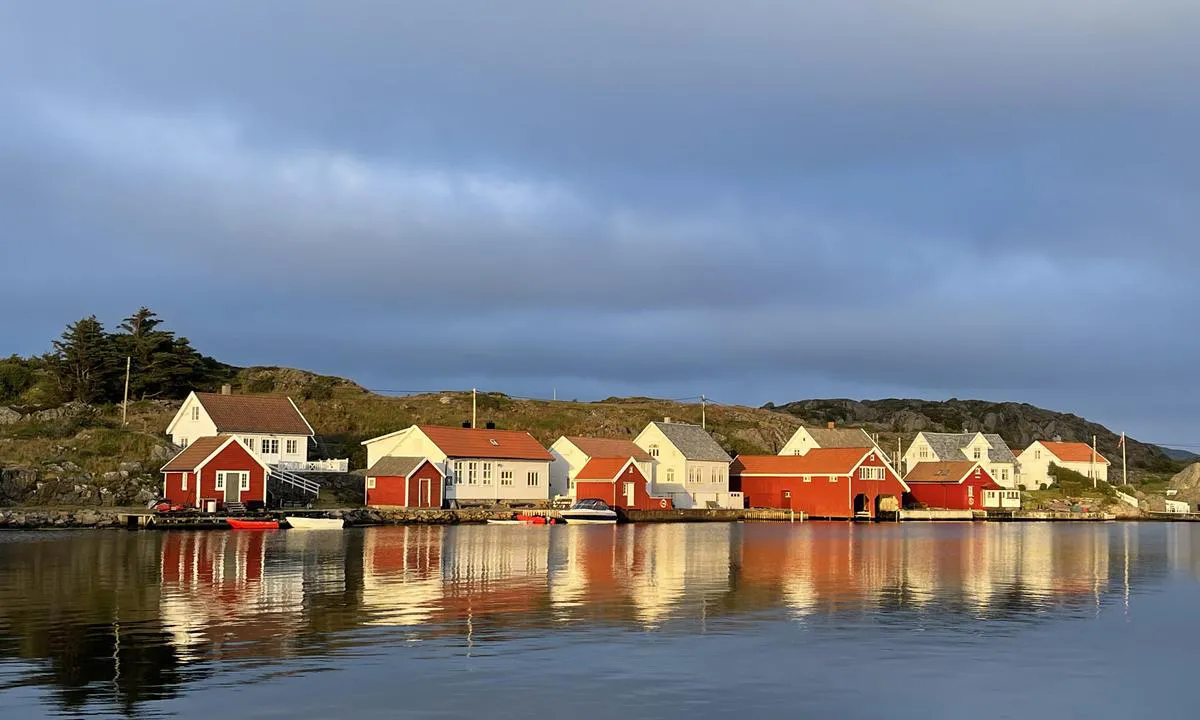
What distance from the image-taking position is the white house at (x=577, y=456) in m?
84.1

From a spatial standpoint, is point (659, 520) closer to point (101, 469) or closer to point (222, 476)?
point (222, 476)

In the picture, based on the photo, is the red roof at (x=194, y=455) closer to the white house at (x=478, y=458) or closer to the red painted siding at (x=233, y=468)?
the red painted siding at (x=233, y=468)

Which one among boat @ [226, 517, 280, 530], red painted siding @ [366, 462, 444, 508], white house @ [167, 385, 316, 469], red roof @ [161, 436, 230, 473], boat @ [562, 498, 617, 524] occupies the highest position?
white house @ [167, 385, 316, 469]

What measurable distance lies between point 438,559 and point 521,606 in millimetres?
14257

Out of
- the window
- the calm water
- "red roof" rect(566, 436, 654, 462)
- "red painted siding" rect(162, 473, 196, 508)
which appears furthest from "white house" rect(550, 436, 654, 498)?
the calm water

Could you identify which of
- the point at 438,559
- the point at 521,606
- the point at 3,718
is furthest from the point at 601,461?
the point at 3,718

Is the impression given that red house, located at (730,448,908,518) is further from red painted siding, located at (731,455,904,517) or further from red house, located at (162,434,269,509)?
red house, located at (162,434,269,509)

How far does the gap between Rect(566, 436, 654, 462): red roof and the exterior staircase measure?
69.7 ft

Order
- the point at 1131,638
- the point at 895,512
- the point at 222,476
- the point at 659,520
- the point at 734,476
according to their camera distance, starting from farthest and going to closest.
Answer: the point at 734,476 < the point at 895,512 < the point at 659,520 < the point at 222,476 < the point at 1131,638

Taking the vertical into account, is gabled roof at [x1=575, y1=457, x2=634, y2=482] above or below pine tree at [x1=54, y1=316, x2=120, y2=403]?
below

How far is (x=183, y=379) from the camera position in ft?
321

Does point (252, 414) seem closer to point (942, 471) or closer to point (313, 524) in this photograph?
point (313, 524)

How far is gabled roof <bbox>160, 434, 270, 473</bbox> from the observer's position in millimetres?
63031

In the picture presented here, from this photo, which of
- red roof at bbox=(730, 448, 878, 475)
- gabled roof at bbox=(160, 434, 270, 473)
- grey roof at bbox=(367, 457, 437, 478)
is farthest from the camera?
red roof at bbox=(730, 448, 878, 475)
